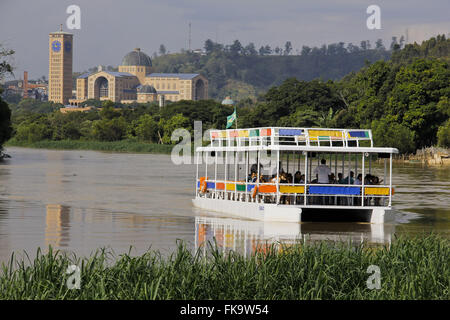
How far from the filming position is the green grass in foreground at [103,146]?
364ft

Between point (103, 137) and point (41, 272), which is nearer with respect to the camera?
point (41, 272)

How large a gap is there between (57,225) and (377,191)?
32.1 feet

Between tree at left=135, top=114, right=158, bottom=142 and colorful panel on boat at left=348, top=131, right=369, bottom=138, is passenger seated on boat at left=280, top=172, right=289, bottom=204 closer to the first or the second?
colorful panel on boat at left=348, top=131, right=369, bottom=138

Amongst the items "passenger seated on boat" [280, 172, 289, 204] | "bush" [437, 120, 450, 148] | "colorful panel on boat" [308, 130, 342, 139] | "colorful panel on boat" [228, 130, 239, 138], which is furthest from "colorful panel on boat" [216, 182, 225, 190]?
"bush" [437, 120, 450, 148]

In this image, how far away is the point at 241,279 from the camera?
12.0 meters

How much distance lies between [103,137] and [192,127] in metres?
19.5

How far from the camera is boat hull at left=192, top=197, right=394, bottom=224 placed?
24.0 metres

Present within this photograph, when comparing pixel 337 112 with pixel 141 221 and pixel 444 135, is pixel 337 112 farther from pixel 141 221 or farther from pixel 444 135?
pixel 141 221

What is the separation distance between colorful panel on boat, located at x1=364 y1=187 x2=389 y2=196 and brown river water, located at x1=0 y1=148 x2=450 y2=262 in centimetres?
99

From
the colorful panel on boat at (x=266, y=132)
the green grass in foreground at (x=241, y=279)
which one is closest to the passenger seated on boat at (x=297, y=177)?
the colorful panel on boat at (x=266, y=132)

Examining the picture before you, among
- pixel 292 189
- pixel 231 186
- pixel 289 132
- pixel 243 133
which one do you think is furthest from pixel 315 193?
pixel 231 186
